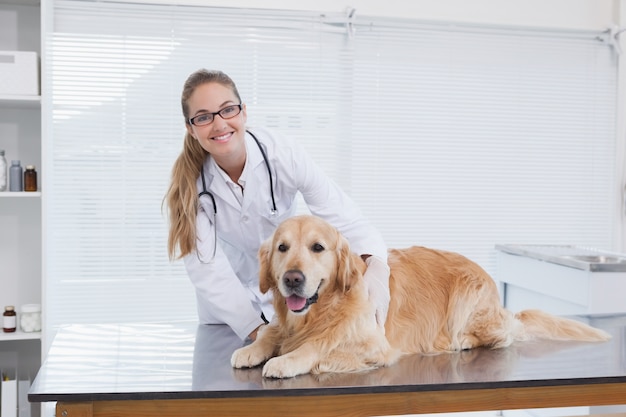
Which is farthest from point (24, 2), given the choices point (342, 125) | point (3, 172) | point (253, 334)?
point (253, 334)

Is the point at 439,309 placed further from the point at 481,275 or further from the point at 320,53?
Result: the point at 320,53

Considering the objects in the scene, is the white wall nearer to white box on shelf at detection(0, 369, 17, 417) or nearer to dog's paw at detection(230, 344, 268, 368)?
white box on shelf at detection(0, 369, 17, 417)

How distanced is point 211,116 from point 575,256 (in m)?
2.61

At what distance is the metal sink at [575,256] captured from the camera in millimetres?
3184

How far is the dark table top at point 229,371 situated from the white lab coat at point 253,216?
0.41 ft

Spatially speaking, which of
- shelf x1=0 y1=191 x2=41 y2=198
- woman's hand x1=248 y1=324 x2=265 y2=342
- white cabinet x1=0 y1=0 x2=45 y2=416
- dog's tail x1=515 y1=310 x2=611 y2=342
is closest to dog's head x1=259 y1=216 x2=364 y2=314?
woman's hand x1=248 y1=324 x2=265 y2=342

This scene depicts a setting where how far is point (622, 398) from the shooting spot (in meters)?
1.66

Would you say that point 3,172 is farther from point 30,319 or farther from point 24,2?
point 24,2

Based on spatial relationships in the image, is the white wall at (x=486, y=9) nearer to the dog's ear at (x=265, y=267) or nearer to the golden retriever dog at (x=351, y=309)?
the golden retriever dog at (x=351, y=309)

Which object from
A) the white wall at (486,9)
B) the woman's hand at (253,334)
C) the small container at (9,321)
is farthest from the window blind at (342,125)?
the woman's hand at (253,334)

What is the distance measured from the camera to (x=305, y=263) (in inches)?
61.6

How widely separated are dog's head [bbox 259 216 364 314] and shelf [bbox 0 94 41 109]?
73.5 inches

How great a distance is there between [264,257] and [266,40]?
2314mm

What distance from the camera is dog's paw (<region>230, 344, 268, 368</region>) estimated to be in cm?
164
